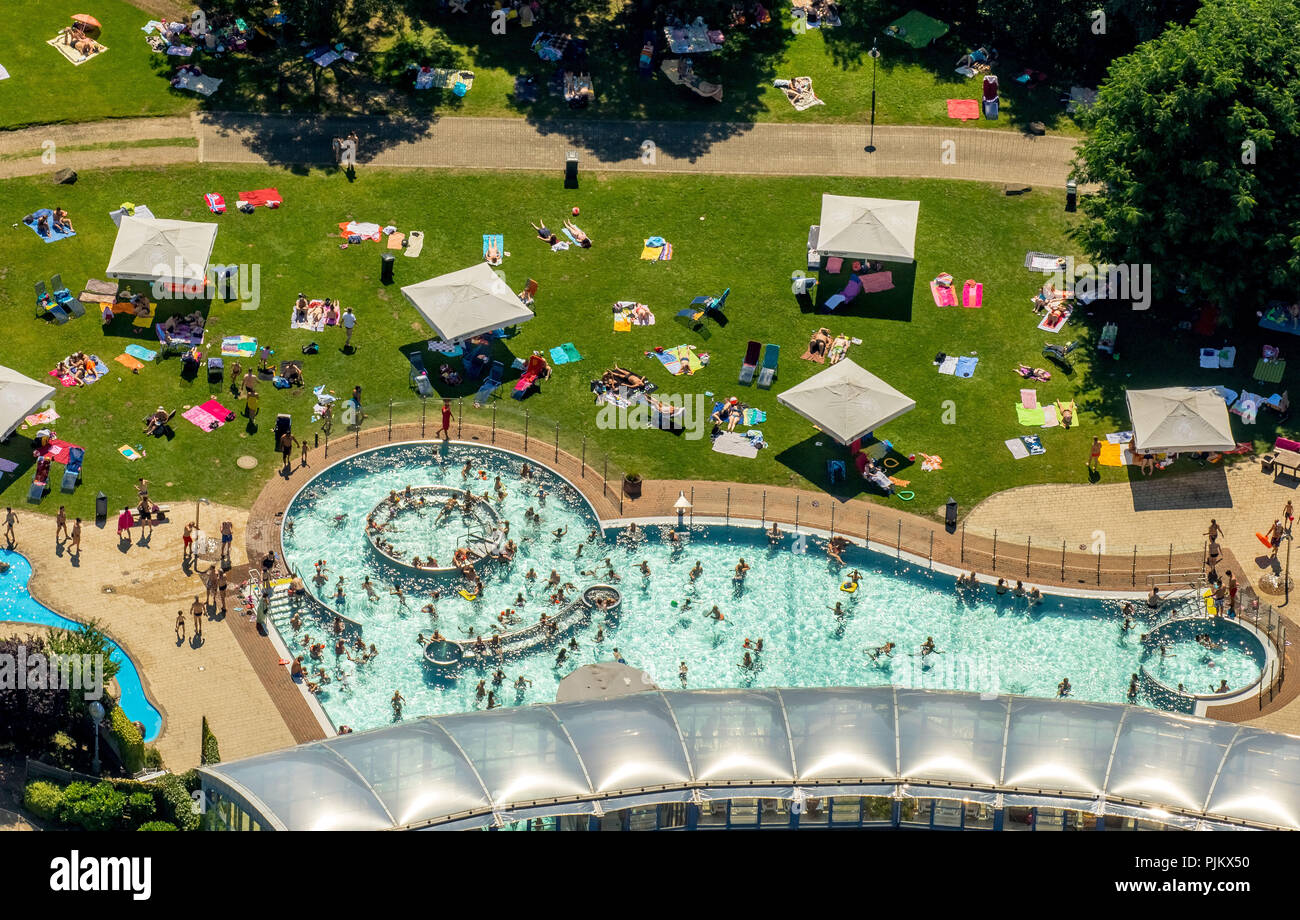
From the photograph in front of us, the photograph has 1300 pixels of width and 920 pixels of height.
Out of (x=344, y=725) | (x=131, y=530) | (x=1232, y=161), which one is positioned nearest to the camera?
(x=344, y=725)

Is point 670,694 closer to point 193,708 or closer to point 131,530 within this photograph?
point 193,708

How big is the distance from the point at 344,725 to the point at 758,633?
50.5ft

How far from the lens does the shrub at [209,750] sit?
63500 millimetres

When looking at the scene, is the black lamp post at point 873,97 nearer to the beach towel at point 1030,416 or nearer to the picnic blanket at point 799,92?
the picnic blanket at point 799,92

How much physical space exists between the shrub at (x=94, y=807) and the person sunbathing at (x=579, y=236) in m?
34.4

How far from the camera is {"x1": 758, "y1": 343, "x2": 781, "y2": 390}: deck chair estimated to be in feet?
259

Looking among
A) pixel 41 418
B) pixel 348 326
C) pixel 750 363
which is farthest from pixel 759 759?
pixel 41 418

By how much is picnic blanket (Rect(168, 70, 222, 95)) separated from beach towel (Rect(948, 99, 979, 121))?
3579 centimetres

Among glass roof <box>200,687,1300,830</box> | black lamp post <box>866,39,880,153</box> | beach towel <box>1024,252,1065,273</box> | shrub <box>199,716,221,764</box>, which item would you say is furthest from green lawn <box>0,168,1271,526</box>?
glass roof <box>200,687,1300,830</box>

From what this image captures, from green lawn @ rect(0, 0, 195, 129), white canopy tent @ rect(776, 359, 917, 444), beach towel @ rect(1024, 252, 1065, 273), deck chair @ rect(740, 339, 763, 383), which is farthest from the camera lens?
green lawn @ rect(0, 0, 195, 129)

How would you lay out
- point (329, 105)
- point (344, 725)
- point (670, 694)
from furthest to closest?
point (329, 105), point (344, 725), point (670, 694)

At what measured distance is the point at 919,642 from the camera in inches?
2719

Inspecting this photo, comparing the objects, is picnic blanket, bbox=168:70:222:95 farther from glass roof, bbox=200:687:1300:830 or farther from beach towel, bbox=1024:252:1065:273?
glass roof, bbox=200:687:1300:830

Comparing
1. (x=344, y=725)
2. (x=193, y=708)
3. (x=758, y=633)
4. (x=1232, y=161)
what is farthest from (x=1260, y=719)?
(x=193, y=708)
